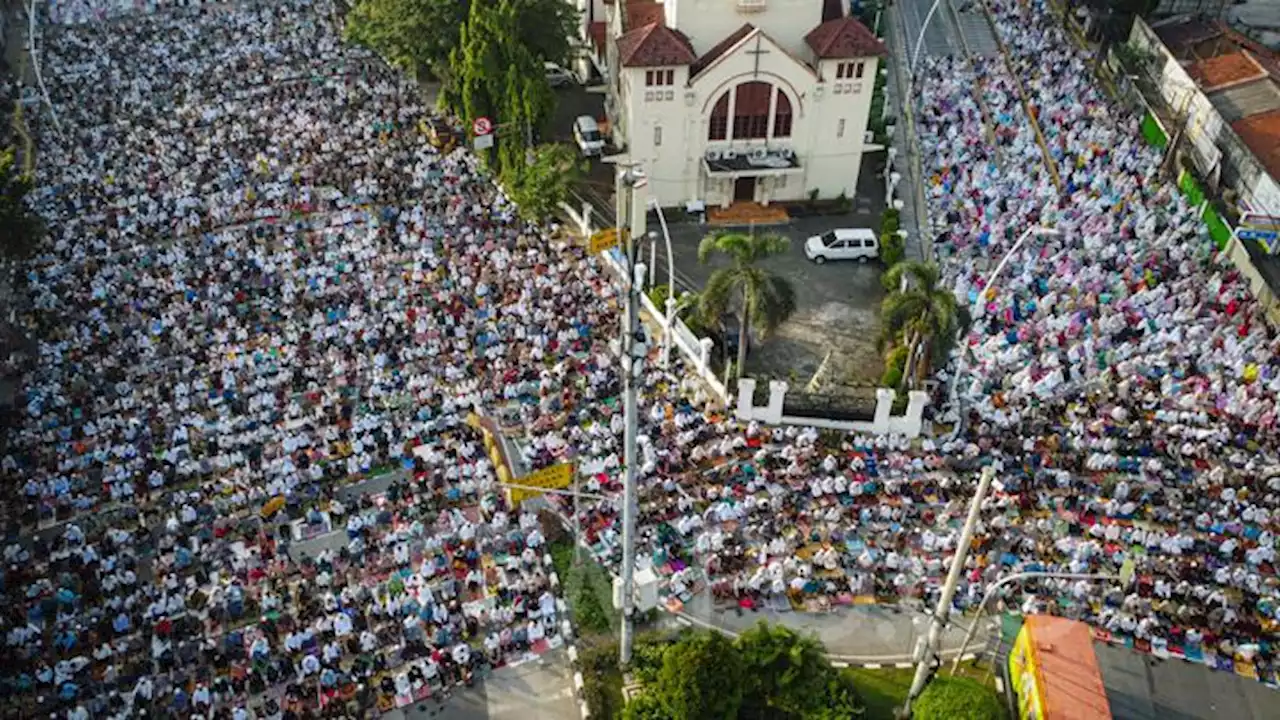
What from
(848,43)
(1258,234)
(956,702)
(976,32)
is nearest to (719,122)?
(848,43)

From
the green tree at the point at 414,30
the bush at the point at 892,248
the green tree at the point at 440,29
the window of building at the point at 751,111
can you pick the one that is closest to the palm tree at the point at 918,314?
the bush at the point at 892,248

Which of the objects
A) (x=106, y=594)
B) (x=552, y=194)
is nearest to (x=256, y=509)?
(x=106, y=594)

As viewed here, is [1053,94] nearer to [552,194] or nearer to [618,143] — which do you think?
[618,143]

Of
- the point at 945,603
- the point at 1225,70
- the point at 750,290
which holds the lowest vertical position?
the point at 945,603

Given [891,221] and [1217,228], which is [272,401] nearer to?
[891,221]

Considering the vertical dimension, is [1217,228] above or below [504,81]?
below

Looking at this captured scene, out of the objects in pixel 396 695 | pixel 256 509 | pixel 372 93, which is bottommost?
pixel 396 695

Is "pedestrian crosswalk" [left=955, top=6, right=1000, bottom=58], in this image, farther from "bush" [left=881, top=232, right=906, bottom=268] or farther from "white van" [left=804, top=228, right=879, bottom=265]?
"bush" [left=881, top=232, right=906, bottom=268]

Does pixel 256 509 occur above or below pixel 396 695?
above
